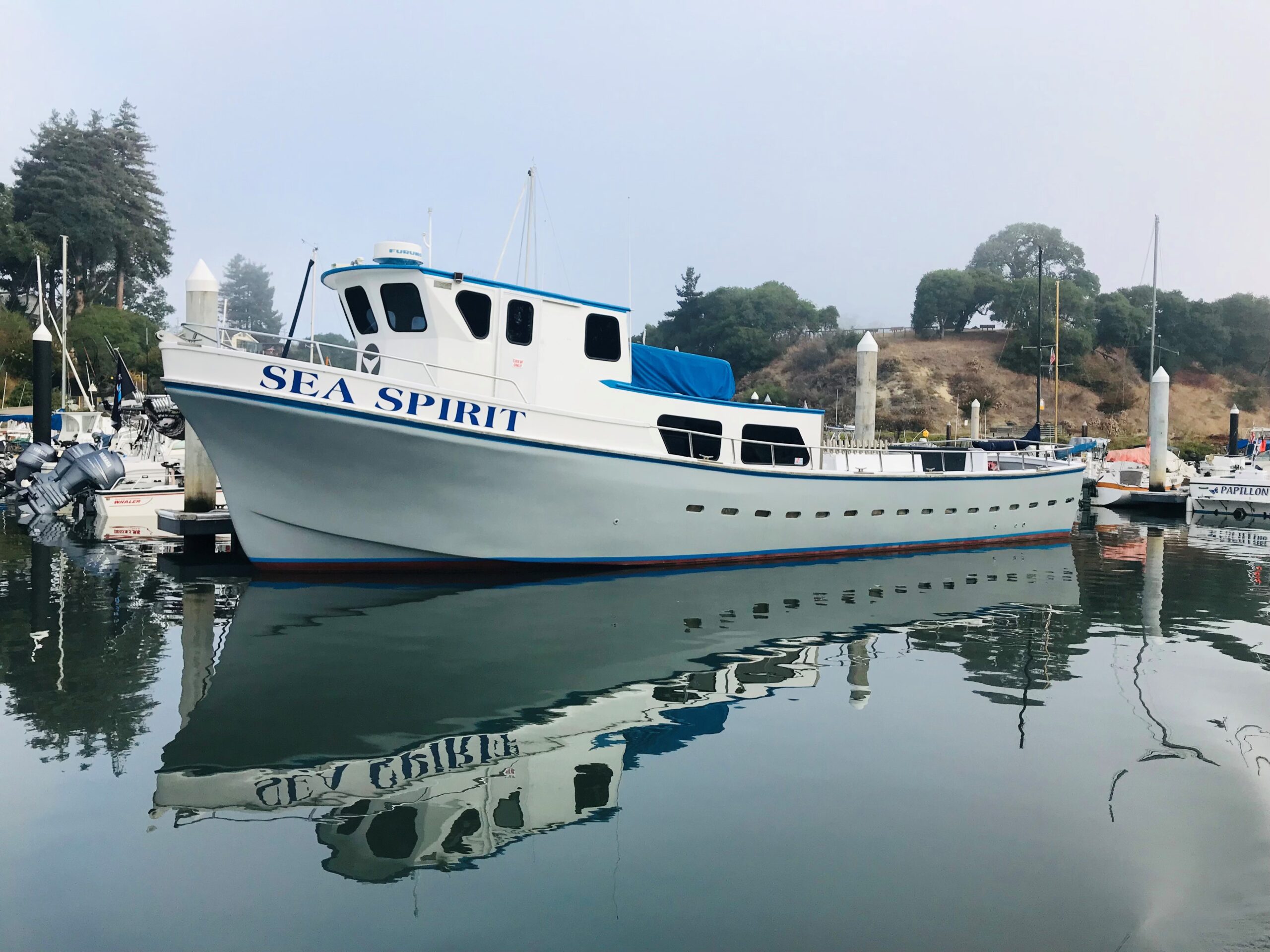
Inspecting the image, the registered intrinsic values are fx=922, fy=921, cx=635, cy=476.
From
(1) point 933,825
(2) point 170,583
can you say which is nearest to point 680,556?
(2) point 170,583

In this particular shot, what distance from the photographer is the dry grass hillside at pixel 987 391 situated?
68.4 meters

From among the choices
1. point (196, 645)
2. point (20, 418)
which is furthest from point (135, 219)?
point (196, 645)

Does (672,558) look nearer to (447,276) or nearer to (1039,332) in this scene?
(447,276)

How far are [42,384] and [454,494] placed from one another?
17435 mm

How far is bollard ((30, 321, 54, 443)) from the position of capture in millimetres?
23000

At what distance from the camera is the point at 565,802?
5.21m

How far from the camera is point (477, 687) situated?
24.7ft

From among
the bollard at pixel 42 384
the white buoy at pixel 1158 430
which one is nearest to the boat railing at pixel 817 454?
the white buoy at pixel 1158 430

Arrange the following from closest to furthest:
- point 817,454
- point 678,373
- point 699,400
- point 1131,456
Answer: point 699,400 < point 678,373 < point 817,454 < point 1131,456

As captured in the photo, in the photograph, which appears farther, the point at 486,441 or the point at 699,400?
the point at 699,400

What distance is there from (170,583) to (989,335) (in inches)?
3018

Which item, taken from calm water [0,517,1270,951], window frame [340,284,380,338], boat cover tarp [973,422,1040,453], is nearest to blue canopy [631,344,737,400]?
window frame [340,284,380,338]

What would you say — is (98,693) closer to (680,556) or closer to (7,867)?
(7,867)

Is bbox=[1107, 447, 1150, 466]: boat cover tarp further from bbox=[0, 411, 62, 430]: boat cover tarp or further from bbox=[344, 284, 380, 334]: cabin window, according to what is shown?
bbox=[0, 411, 62, 430]: boat cover tarp
